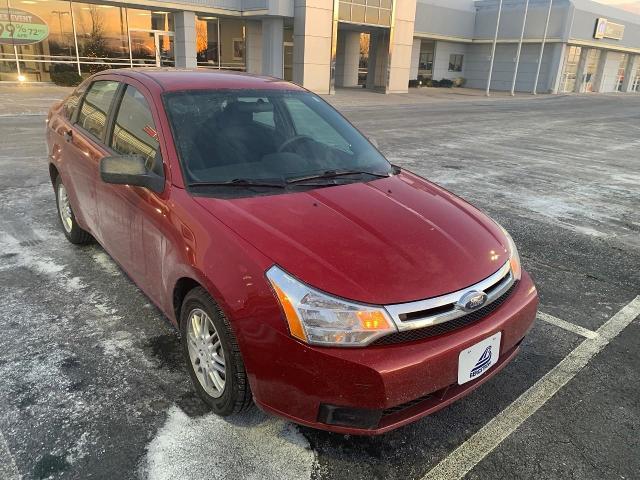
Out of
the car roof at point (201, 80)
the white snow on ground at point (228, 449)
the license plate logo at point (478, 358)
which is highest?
the car roof at point (201, 80)

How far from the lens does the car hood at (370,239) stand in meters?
2.18

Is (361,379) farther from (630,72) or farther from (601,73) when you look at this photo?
(630,72)

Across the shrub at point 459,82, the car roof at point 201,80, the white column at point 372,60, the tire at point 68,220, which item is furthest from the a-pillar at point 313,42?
the car roof at point 201,80

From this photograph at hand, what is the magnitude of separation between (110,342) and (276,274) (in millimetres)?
1642

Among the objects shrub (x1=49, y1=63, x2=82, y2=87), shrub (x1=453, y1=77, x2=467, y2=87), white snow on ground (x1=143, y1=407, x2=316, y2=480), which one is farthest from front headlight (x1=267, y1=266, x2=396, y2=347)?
shrub (x1=453, y1=77, x2=467, y2=87)

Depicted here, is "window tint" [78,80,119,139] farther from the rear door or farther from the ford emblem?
the ford emblem

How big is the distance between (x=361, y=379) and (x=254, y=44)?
29444mm

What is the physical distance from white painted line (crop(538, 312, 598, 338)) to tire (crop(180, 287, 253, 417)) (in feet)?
7.98

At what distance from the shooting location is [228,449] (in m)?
2.39

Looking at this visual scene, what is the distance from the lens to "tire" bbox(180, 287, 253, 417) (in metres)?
2.32

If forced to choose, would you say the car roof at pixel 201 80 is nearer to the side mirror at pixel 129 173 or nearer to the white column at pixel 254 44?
the side mirror at pixel 129 173

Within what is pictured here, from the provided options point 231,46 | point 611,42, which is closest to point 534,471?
point 231,46

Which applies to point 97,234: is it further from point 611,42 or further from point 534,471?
point 611,42

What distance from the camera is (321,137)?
3547mm
